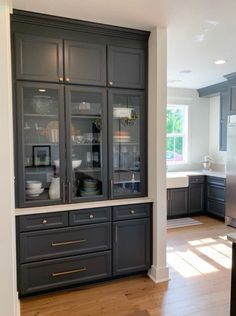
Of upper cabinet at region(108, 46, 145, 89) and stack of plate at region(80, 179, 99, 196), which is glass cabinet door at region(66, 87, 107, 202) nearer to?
stack of plate at region(80, 179, 99, 196)

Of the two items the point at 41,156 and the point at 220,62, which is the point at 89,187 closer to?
the point at 41,156

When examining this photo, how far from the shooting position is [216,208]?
489 cm

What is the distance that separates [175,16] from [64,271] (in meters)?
2.60

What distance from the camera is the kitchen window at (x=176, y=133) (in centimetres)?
552

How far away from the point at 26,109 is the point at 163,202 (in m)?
1.68

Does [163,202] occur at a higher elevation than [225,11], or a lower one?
lower

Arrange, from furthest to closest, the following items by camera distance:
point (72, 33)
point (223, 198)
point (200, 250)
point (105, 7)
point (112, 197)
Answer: point (223, 198) < point (200, 250) < point (112, 197) < point (72, 33) < point (105, 7)

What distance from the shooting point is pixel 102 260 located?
264 cm

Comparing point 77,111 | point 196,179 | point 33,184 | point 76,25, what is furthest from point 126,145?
point 196,179

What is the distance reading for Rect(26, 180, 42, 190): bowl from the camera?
2.51m

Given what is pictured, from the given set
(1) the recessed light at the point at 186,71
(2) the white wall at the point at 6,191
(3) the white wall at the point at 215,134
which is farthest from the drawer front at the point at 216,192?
(2) the white wall at the point at 6,191

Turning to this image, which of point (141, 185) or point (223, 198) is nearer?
point (141, 185)

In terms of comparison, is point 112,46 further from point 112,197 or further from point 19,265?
point 19,265

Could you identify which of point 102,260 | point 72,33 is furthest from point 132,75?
point 102,260
